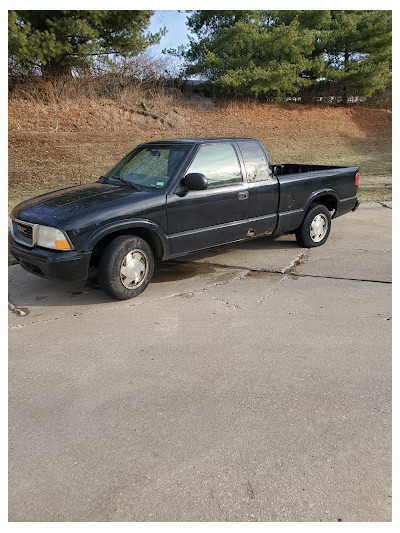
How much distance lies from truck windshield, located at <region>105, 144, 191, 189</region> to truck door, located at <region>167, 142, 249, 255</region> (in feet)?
0.72

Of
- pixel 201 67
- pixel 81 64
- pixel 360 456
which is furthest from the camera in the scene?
pixel 201 67

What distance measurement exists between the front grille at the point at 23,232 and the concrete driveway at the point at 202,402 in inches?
26.0

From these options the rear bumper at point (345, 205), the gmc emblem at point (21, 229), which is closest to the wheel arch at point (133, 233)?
the gmc emblem at point (21, 229)

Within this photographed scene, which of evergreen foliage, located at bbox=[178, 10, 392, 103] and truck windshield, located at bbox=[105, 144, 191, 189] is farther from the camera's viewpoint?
evergreen foliage, located at bbox=[178, 10, 392, 103]

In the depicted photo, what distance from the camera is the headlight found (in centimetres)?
448

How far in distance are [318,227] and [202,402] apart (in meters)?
4.65

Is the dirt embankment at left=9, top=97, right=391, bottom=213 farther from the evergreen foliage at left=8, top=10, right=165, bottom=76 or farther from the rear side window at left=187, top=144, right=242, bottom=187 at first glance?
the rear side window at left=187, top=144, right=242, bottom=187

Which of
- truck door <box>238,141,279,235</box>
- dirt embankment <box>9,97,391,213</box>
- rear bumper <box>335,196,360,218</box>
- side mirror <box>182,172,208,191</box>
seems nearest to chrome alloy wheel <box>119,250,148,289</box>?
side mirror <box>182,172,208,191</box>

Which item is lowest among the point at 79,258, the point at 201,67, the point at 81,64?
the point at 79,258

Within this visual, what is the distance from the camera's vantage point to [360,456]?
2.49 meters

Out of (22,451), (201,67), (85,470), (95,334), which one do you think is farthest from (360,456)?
(201,67)

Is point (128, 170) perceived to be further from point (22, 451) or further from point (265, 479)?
point (265, 479)

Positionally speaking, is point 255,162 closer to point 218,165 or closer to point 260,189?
point 260,189

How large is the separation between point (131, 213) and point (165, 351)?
174 centimetres
